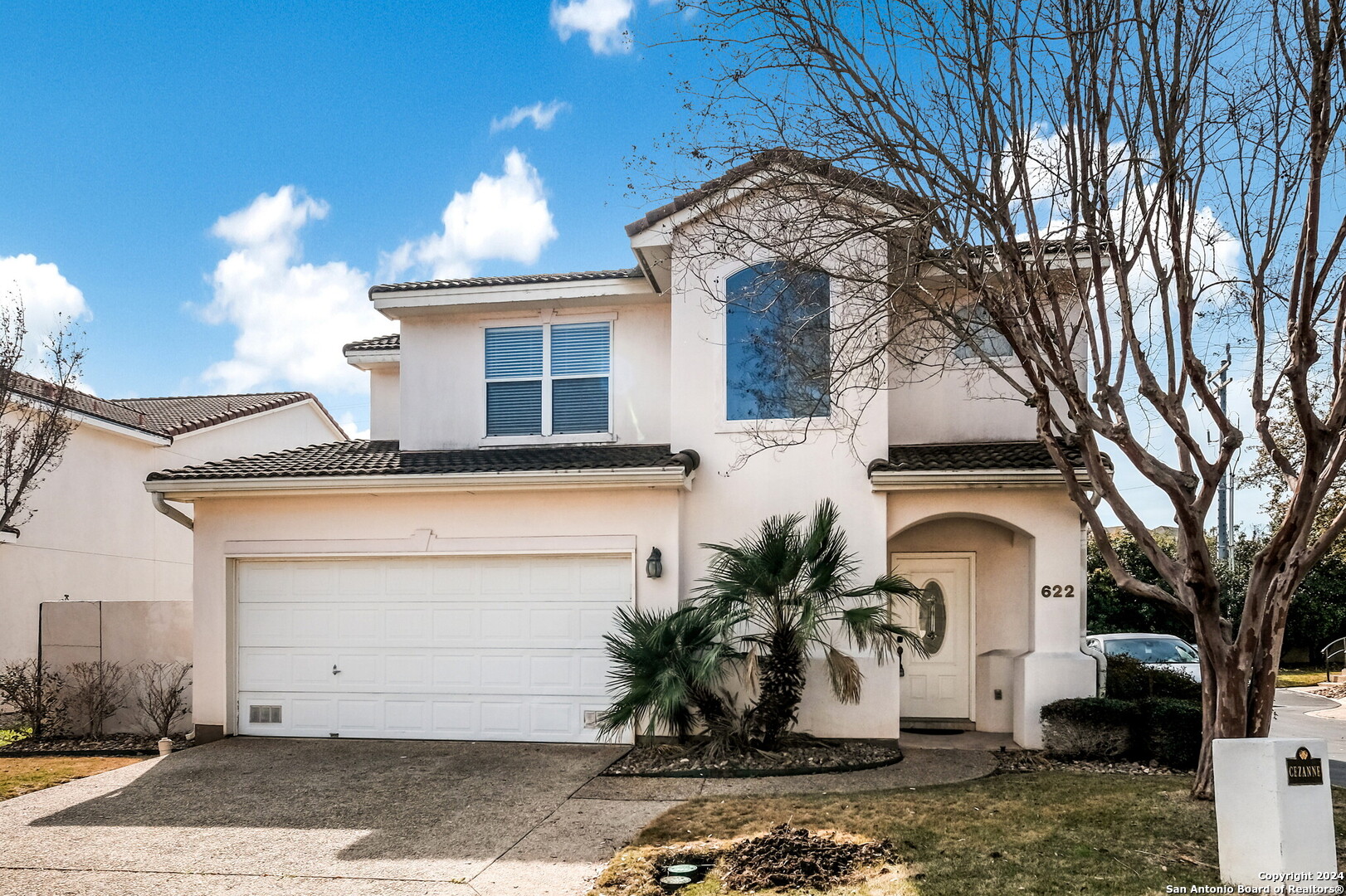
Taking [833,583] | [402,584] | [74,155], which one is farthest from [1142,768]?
[74,155]

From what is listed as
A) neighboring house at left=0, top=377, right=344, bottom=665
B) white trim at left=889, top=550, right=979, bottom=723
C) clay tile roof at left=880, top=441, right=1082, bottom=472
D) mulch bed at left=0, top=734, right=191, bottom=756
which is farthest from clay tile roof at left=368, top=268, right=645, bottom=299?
mulch bed at left=0, top=734, right=191, bottom=756

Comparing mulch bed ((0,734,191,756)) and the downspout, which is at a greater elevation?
the downspout

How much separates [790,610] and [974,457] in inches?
119

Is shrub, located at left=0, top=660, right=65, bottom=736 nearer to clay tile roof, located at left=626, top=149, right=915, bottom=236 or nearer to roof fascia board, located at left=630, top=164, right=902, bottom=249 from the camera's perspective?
roof fascia board, located at left=630, top=164, right=902, bottom=249

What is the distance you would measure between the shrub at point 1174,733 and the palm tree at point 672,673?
4632 millimetres

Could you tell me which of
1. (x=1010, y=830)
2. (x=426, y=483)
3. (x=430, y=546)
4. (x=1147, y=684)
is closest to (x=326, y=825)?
(x=430, y=546)

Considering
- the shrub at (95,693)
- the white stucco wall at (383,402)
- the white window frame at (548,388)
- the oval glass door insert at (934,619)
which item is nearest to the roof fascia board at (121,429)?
the shrub at (95,693)

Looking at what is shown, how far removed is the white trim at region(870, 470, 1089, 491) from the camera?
416 inches

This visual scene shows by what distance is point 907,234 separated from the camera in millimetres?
8594

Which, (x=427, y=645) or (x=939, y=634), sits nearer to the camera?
(x=427, y=645)

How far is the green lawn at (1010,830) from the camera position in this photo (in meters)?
5.84

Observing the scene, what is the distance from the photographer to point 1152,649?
16844mm

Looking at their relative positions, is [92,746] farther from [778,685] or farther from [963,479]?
[963,479]

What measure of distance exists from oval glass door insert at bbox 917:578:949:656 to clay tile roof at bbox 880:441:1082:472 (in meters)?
2.11
